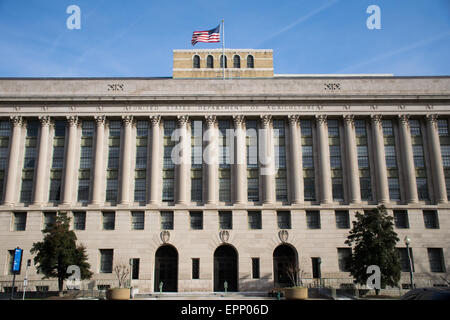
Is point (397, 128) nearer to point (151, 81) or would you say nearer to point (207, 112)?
point (207, 112)

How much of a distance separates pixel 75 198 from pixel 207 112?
1906 centimetres

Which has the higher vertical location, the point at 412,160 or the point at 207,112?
the point at 207,112

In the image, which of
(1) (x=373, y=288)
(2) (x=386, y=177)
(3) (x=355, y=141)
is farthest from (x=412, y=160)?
(1) (x=373, y=288)

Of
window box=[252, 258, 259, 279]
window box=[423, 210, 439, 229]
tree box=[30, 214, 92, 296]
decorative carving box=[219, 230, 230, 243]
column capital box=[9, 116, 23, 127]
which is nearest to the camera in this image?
tree box=[30, 214, 92, 296]

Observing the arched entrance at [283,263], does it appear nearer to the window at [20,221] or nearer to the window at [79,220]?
the window at [79,220]

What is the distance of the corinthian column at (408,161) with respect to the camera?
47781mm

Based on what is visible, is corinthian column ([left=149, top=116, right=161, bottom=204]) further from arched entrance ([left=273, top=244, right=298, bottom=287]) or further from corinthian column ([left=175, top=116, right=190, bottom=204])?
arched entrance ([left=273, top=244, right=298, bottom=287])

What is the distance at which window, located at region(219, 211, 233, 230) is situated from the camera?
47.2 metres

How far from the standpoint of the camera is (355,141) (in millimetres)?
50062

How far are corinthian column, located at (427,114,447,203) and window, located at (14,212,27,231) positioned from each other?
48.7 metres

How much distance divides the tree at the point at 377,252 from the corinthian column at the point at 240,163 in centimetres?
1438

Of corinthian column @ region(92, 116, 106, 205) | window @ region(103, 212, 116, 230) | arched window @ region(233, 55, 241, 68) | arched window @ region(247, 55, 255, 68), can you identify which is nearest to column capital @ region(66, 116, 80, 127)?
corinthian column @ region(92, 116, 106, 205)
